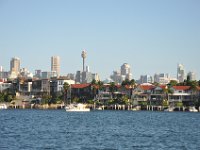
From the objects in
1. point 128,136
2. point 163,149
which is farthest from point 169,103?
point 163,149

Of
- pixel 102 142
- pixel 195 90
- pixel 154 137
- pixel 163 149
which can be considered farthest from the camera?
pixel 195 90

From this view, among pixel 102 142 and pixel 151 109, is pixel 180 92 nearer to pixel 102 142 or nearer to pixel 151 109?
pixel 151 109

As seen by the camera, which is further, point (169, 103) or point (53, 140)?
point (169, 103)

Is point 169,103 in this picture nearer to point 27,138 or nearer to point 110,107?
point 110,107

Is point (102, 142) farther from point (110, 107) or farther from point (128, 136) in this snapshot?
point (110, 107)

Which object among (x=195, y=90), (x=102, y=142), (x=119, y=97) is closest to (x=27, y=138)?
(x=102, y=142)

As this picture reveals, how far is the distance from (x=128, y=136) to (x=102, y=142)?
841 cm

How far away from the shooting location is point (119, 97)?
199 m

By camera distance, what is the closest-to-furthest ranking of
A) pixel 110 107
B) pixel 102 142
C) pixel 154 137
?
pixel 102 142 < pixel 154 137 < pixel 110 107

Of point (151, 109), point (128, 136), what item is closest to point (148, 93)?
point (151, 109)

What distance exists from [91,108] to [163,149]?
144017 millimetres

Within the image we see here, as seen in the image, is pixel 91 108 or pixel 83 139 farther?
pixel 91 108

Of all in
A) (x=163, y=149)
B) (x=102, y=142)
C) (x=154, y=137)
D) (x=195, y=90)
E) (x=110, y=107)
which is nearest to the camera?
(x=163, y=149)

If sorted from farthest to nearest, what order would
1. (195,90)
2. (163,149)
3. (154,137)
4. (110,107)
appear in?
1. (110,107)
2. (195,90)
3. (154,137)
4. (163,149)
